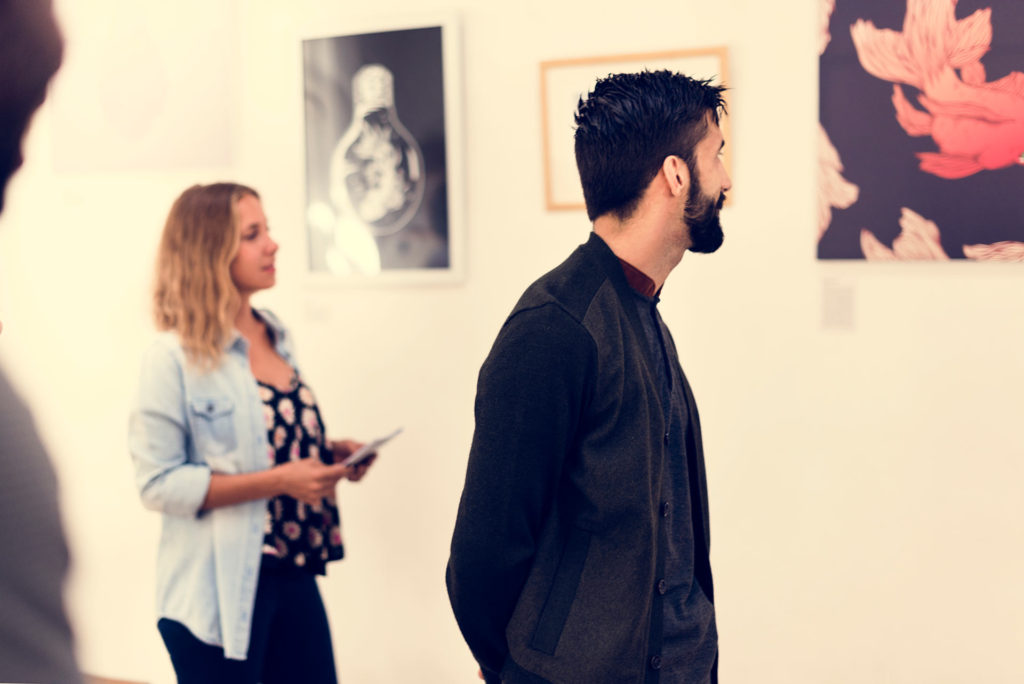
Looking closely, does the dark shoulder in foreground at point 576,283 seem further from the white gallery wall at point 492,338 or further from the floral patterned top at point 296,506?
the white gallery wall at point 492,338

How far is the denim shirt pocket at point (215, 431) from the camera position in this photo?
198 cm

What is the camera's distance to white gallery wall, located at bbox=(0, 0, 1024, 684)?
2256 millimetres

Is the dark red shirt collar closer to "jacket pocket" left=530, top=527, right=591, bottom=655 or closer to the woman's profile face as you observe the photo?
"jacket pocket" left=530, top=527, right=591, bottom=655

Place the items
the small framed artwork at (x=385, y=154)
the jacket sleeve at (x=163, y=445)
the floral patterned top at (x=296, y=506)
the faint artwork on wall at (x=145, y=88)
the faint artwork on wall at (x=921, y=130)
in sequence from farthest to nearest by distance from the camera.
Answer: the faint artwork on wall at (x=145, y=88), the small framed artwork at (x=385, y=154), the faint artwork on wall at (x=921, y=130), the floral patterned top at (x=296, y=506), the jacket sleeve at (x=163, y=445)

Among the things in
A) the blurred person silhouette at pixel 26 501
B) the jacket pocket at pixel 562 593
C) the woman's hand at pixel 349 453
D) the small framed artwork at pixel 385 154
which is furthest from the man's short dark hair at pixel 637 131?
the blurred person silhouette at pixel 26 501

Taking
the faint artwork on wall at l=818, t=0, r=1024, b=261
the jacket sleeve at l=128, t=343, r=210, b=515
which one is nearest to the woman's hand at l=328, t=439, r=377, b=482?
the jacket sleeve at l=128, t=343, r=210, b=515

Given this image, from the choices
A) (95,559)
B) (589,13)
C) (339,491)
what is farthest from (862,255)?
(95,559)

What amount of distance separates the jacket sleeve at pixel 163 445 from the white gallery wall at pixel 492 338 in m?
0.83

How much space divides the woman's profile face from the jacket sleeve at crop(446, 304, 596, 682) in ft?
3.36

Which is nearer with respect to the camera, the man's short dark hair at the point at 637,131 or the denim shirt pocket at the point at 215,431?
the man's short dark hair at the point at 637,131

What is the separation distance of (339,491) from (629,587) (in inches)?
66.8

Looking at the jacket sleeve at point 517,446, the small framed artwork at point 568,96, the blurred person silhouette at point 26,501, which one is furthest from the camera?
the blurred person silhouette at point 26,501

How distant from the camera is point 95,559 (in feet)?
10.00

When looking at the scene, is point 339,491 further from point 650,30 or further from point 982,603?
point 982,603
